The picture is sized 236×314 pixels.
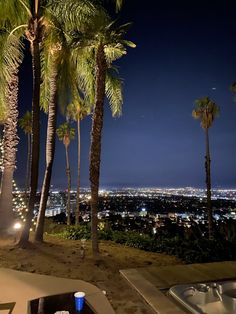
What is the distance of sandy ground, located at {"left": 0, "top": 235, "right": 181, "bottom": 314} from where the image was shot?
5504 millimetres

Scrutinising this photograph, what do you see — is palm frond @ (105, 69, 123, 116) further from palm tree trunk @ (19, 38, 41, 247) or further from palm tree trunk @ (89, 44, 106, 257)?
palm tree trunk @ (19, 38, 41, 247)

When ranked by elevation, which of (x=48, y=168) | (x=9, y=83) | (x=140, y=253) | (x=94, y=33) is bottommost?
(x=140, y=253)

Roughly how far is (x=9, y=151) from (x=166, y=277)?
748 cm

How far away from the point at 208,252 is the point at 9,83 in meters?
8.41

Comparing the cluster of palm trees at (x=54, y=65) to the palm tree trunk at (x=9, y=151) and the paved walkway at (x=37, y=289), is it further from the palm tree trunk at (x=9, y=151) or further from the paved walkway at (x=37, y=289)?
the paved walkway at (x=37, y=289)

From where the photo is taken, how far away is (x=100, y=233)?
1219 cm

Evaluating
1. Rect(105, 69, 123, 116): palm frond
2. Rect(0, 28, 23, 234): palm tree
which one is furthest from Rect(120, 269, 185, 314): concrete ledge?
Rect(105, 69, 123, 116): palm frond

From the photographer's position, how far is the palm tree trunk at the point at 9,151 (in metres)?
11.4

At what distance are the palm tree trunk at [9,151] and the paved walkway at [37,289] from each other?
479 centimetres

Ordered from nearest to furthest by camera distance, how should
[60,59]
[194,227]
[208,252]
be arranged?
[208,252]
[60,59]
[194,227]

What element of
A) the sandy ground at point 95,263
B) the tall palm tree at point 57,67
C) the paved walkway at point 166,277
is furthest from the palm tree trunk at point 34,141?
the paved walkway at point 166,277

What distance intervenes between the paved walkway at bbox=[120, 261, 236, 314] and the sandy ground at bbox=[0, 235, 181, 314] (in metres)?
0.15

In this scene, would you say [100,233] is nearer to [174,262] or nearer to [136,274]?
[174,262]

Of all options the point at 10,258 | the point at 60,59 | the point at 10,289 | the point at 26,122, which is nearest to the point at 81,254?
the point at 10,258
